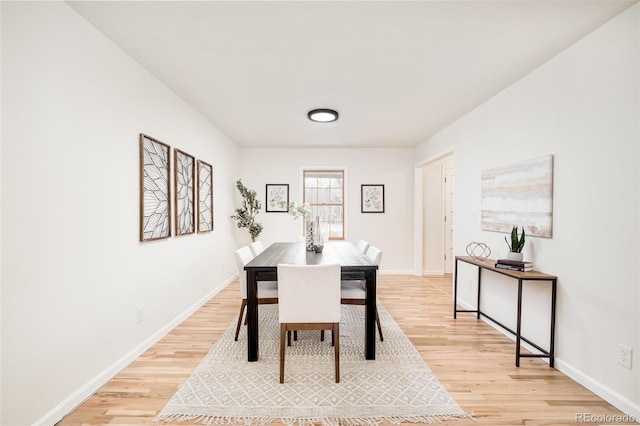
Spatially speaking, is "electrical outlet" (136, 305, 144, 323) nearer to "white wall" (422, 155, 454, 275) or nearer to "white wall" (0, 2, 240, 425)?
"white wall" (0, 2, 240, 425)

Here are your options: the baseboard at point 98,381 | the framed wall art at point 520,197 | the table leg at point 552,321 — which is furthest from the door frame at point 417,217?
the baseboard at point 98,381

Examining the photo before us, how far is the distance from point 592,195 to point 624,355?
1.01m

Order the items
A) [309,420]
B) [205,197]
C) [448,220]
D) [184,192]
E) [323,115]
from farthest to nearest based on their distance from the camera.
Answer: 1. [448,220]
2. [205,197]
3. [323,115]
4. [184,192]
5. [309,420]

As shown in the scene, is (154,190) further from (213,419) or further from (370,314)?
(370,314)

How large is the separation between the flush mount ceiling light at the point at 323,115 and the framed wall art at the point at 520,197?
1.83 metres

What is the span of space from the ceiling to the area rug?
7.90ft

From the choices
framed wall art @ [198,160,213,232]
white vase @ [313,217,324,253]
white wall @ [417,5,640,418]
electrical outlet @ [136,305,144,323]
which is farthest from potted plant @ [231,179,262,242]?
white wall @ [417,5,640,418]

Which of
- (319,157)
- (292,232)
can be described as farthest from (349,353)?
(319,157)

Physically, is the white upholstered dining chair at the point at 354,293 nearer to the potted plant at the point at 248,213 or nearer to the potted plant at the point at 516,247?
the potted plant at the point at 516,247

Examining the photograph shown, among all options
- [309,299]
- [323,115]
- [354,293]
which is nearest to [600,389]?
[354,293]

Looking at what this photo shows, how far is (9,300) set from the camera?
4.52 ft

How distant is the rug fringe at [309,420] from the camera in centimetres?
164

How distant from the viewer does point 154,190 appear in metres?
2.60

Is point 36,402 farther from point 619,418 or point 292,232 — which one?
point 292,232
